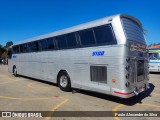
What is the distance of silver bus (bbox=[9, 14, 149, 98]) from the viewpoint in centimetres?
608

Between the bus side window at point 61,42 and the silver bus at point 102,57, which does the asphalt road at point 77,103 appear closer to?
the silver bus at point 102,57

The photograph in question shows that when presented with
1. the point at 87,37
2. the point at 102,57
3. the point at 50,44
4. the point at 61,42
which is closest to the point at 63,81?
the point at 61,42

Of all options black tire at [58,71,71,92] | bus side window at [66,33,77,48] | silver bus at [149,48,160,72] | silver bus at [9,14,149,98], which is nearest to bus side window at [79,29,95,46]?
silver bus at [9,14,149,98]

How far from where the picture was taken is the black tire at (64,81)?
847cm

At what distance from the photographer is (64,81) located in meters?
8.88

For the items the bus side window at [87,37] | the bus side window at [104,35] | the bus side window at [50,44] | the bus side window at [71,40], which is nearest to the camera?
the bus side window at [104,35]

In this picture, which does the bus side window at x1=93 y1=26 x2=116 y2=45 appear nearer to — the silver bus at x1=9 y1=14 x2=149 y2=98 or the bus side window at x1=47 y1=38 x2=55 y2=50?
the silver bus at x1=9 y1=14 x2=149 y2=98

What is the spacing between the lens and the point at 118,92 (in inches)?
239

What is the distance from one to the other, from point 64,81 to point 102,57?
10.0ft

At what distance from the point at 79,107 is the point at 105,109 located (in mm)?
923

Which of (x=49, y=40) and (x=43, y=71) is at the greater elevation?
(x=49, y=40)

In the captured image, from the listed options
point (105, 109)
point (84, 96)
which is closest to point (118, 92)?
point (105, 109)

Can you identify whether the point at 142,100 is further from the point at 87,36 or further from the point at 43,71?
the point at 43,71

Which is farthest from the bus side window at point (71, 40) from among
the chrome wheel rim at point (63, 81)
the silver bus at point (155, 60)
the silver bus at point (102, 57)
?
the silver bus at point (155, 60)
